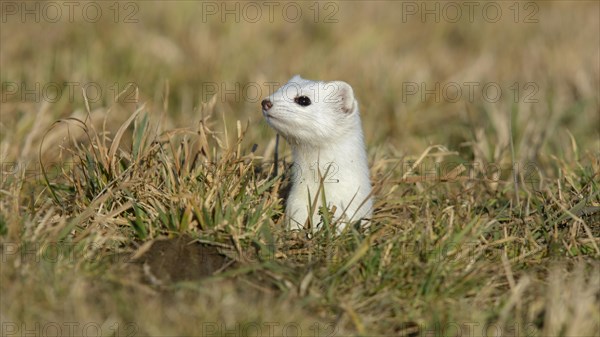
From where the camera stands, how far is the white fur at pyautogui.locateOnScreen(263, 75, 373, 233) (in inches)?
174

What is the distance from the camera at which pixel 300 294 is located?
3.74 m

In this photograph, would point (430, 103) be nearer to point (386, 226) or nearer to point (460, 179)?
point (460, 179)

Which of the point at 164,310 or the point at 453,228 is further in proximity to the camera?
the point at 453,228

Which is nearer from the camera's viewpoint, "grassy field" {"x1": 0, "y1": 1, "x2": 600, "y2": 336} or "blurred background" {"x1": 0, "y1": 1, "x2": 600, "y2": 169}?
"grassy field" {"x1": 0, "y1": 1, "x2": 600, "y2": 336}

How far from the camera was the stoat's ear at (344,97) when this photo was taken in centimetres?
454

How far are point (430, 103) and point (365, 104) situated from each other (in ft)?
2.00

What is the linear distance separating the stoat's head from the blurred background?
158cm

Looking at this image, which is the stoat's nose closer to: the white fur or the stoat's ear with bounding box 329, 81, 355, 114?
the white fur

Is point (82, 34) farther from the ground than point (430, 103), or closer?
farther from the ground

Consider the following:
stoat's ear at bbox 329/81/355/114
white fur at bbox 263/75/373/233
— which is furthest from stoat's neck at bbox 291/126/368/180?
stoat's ear at bbox 329/81/355/114

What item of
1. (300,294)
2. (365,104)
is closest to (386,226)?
(300,294)

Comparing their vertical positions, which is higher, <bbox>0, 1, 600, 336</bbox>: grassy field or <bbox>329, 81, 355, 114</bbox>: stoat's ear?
<bbox>329, 81, 355, 114</bbox>: stoat's ear

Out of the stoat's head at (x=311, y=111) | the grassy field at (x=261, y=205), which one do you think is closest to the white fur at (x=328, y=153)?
the stoat's head at (x=311, y=111)

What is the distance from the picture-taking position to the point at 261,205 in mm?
4285
